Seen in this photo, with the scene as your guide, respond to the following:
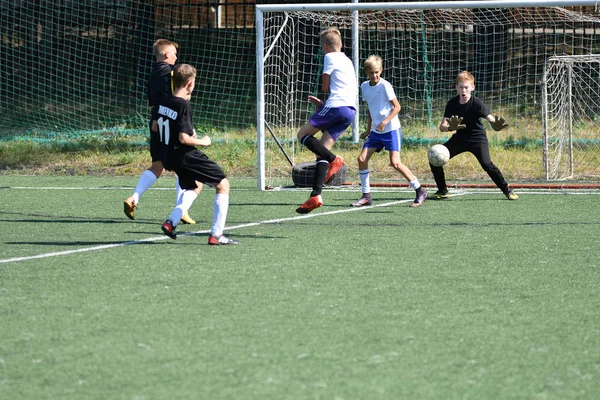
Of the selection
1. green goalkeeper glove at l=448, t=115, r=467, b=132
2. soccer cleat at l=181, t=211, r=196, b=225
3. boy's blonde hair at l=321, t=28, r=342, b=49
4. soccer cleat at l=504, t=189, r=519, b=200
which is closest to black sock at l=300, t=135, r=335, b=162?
boy's blonde hair at l=321, t=28, r=342, b=49

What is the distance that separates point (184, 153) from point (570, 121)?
26.2 ft

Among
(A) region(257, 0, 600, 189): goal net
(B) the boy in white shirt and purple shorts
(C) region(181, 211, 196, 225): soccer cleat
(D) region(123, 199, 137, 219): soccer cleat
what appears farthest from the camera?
(A) region(257, 0, 600, 189): goal net

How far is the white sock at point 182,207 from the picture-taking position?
293 inches

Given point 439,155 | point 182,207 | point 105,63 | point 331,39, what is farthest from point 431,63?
point 182,207

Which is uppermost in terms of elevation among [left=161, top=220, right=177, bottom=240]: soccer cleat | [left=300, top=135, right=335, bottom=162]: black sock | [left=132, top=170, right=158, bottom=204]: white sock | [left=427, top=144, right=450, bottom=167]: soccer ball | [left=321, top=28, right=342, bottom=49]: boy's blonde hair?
[left=321, top=28, right=342, bottom=49]: boy's blonde hair

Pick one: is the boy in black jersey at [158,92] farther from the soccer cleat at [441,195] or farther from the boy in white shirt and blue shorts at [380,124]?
the soccer cleat at [441,195]

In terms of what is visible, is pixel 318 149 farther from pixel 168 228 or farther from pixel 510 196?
pixel 510 196

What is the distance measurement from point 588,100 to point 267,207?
7.52 m

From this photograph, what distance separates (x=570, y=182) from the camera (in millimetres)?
13023

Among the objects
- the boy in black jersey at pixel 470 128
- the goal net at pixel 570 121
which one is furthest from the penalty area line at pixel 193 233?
the goal net at pixel 570 121

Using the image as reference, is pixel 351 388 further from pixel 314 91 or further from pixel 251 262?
pixel 314 91

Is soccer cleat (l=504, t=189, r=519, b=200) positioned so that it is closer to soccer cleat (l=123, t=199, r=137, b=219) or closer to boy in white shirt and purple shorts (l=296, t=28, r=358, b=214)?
boy in white shirt and purple shorts (l=296, t=28, r=358, b=214)

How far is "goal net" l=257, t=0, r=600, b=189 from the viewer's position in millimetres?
14461

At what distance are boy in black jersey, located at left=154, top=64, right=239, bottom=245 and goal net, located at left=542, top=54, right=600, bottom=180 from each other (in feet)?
23.0
